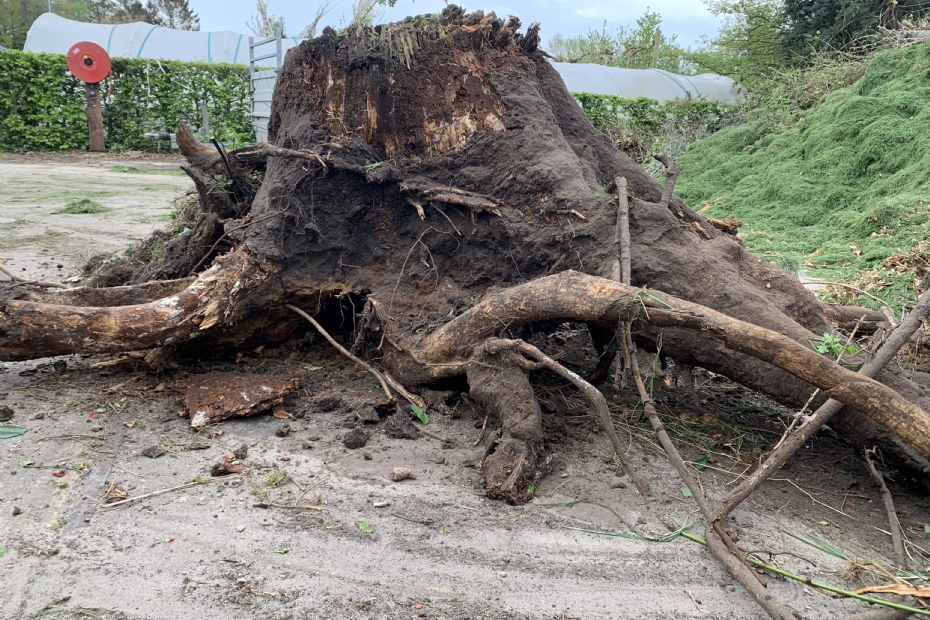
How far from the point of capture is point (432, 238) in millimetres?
3887

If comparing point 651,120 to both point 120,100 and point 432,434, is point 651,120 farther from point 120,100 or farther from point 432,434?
point 432,434

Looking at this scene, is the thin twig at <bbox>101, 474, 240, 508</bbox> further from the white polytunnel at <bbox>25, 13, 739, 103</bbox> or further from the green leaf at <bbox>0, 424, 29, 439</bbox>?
the white polytunnel at <bbox>25, 13, 739, 103</bbox>

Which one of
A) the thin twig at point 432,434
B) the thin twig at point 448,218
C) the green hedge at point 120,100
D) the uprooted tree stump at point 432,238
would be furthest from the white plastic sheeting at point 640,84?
the thin twig at point 432,434

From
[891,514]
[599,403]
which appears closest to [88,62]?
[599,403]

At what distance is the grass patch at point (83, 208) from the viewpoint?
335 inches

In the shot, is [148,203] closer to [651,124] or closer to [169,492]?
[169,492]

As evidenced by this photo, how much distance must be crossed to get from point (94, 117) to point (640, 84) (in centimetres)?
1484

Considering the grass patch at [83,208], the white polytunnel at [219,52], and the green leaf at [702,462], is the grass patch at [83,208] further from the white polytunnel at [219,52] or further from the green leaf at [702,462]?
the white polytunnel at [219,52]

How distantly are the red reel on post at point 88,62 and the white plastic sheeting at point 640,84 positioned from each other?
1193cm

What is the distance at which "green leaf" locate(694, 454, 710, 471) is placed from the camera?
2907mm

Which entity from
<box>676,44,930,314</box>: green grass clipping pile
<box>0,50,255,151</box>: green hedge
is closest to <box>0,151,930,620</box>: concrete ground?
<box>676,44,930,314</box>: green grass clipping pile

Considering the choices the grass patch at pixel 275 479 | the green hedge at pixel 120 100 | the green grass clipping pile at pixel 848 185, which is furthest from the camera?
the green hedge at pixel 120 100

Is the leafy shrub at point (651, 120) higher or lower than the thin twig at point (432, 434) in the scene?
higher

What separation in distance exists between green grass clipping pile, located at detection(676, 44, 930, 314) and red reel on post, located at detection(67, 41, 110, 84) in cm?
1377
